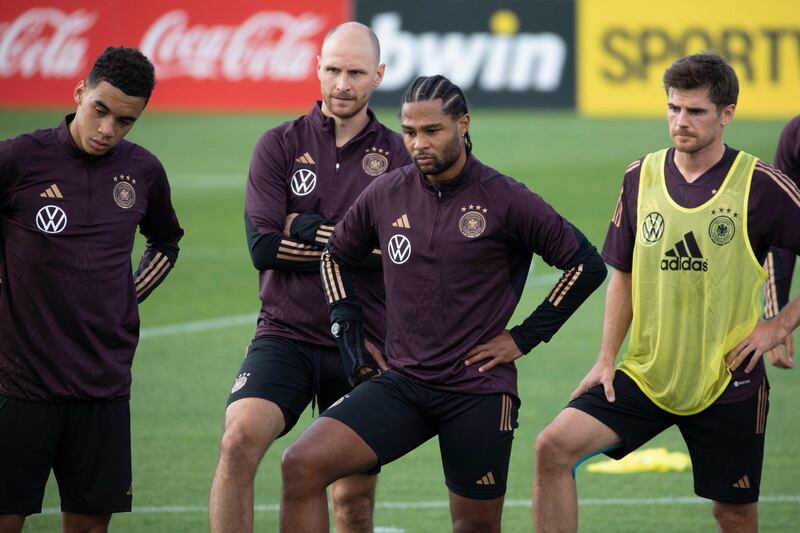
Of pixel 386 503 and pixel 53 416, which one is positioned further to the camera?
pixel 386 503

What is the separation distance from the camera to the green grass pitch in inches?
317

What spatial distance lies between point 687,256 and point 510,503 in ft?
9.46

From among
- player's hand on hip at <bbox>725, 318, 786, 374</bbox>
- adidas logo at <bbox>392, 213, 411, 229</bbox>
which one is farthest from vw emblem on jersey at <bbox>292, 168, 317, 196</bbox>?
player's hand on hip at <bbox>725, 318, 786, 374</bbox>

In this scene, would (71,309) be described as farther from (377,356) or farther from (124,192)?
(377,356)

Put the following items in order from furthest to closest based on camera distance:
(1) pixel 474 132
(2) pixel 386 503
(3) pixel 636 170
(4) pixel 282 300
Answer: (1) pixel 474 132, (2) pixel 386 503, (4) pixel 282 300, (3) pixel 636 170

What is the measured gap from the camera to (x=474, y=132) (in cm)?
2598

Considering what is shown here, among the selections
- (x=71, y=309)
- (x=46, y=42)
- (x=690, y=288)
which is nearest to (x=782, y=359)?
(x=690, y=288)

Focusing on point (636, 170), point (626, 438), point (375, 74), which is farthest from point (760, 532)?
point (375, 74)

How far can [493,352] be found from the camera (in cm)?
592

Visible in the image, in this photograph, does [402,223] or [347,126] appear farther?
[347,126]

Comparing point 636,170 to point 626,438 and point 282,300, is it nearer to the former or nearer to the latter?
point 626,438

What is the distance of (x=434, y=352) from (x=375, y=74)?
1572mm

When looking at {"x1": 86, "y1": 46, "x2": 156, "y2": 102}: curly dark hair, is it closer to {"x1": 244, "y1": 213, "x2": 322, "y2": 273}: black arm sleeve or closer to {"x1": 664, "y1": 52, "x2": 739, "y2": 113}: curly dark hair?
{"x1": 244, "y1": 213, "x2": 322, "y2": 273}: black arm sleeve

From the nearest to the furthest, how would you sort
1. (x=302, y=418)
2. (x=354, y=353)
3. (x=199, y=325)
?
(x=354, y=353) < (x=302, y=418) < (x=199, y=325)
